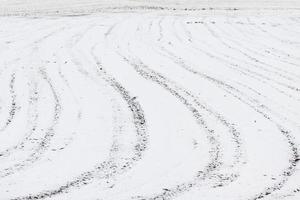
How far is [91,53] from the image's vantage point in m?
12.0

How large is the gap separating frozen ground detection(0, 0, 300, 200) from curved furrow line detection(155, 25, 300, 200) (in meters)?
0.02

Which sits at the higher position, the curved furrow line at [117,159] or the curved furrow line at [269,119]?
the curved furrow line at [117,159]

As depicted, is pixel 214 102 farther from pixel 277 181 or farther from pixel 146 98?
pixel 277 181

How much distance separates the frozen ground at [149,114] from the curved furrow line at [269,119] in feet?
0.06

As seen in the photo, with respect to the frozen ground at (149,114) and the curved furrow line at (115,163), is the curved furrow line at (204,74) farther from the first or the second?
the curved furrow line at (115,163)

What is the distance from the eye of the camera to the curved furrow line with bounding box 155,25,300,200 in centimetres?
563

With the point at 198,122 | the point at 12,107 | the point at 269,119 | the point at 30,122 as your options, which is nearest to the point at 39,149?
the point at 30,122

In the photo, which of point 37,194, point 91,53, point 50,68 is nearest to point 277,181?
point 37,194

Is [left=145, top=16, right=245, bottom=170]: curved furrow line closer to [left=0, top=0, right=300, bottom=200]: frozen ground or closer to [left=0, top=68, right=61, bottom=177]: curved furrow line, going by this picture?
[left=0, top=0, right=300, bottom=200]: frozen ground

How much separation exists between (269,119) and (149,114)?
5.74ft

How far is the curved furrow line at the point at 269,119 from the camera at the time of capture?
5.63 m

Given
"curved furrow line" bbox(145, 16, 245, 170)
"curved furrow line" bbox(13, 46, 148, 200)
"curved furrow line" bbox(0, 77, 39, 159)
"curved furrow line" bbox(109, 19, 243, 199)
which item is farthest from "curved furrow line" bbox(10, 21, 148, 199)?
Answer: "curved furrow line" bbox(0, 77, 39, 159)

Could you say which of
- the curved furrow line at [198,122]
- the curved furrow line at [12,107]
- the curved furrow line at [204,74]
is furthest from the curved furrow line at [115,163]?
the curved furrow line at [204,74]

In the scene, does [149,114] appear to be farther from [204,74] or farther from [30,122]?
[204,74]
